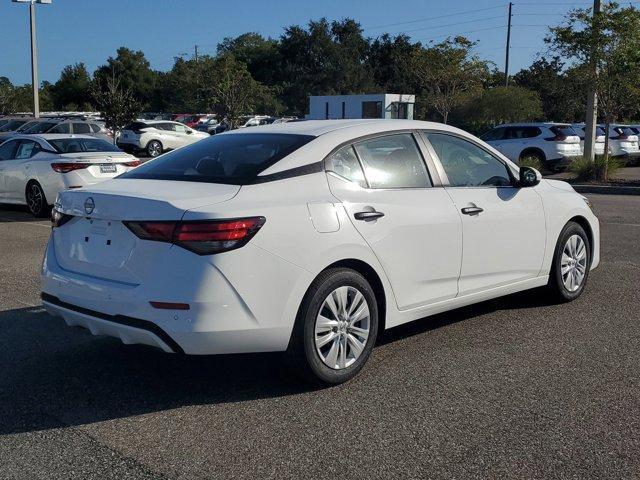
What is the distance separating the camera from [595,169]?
20562 millimetres

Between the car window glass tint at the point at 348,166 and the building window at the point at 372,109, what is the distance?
35.8m

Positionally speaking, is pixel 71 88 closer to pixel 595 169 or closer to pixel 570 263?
pixel 595 169

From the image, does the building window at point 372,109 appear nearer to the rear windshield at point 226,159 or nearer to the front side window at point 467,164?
the front side window at point 467,164

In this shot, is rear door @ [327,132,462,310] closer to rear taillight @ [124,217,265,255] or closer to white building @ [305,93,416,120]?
rear taillight @ [124,217,265,255]

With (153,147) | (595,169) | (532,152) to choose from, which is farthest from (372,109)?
(595,169)

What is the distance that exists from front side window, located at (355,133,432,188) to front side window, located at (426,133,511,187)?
0.81 feet

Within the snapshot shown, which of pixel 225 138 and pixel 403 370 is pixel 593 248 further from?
pixel 225 138

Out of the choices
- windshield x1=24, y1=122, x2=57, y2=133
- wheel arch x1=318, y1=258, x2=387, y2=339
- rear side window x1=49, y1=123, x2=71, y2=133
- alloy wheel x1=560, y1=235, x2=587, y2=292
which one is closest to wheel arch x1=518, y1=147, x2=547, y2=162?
rear side window x1=49, y1=123, x2=71, y2=133

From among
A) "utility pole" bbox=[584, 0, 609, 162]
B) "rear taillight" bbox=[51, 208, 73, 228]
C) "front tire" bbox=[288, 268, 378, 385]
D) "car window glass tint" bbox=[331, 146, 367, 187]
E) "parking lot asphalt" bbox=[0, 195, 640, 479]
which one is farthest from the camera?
"utility pole" bbox=[584, 0, 609, 162]

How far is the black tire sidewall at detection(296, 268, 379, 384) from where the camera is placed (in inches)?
179

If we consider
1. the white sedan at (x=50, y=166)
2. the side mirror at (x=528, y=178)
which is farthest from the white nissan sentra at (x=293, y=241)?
the white sedan at (x=50, y=166)

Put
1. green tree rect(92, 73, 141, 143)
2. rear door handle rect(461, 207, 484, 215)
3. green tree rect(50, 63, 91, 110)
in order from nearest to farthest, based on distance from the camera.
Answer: rear door handle rect(461, 207, 484, 215), green tree rect(92, 73, 141, 143), green tree rect(50, 63, 91, 110)

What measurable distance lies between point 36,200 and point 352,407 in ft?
34.4

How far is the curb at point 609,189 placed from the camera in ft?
61.6
